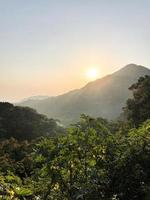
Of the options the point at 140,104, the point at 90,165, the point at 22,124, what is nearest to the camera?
the point at 90,165

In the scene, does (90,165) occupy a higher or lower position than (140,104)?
lower

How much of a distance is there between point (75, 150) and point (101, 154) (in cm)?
86

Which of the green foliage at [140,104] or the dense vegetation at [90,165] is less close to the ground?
the green foliage at [140,104]

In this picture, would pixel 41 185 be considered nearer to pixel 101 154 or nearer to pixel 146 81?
pixel 101 154

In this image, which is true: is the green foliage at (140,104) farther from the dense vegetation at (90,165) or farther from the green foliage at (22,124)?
the dense vegetation at (90,165)

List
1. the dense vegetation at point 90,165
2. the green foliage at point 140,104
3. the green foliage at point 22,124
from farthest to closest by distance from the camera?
the green foliage at point 22,124 < the green foliage at point 140,104 < the dense vegetation at point 90,165

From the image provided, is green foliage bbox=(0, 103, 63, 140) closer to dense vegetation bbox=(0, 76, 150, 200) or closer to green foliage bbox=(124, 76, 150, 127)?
green foliage bbox=(124, 76, 150, 127)

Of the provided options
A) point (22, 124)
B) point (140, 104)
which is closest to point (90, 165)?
point (140, 104)

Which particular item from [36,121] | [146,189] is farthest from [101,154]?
[36,121]

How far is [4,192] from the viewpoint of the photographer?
5254mm

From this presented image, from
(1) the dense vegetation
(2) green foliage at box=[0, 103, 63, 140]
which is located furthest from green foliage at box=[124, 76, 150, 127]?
(1) the dense vegetation

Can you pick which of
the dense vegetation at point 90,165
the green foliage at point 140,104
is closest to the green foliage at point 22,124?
the green foliage at point 140,104

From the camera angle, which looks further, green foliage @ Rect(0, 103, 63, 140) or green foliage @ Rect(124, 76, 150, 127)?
green foliage @ Rect(0, 103, 63, 140)

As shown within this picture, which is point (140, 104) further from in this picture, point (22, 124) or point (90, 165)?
point (90, 165)
